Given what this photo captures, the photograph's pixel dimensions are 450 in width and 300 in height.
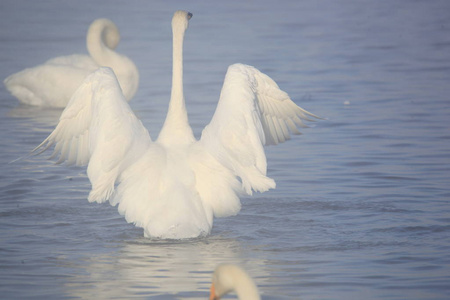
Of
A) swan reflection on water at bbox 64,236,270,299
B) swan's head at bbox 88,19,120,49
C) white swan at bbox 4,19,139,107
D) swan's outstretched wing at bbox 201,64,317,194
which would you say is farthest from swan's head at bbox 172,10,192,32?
swan's head at bbox 88,19,120,49

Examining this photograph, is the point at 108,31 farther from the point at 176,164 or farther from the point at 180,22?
the point at 176,164

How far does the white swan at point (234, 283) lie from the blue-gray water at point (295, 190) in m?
1.27

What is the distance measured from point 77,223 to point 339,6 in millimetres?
17329

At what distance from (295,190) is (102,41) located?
23.3ft

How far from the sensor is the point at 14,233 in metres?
7.91

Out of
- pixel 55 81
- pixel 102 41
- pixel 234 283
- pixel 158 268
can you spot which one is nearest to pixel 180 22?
pixel 158 268

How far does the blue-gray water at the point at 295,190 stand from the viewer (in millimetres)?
6629

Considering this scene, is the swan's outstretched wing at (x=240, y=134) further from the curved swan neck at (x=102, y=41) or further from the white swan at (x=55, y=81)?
the curved swan neck at (x=102, y=41)

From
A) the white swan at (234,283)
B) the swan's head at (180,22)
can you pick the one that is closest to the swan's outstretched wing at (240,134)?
the swan's head at (180,22)

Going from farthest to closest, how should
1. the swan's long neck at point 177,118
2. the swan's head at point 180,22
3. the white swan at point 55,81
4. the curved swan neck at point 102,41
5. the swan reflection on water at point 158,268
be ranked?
the curved swan neck at point 102,41
the white swan at point 55,81
the swan's head at point 180,22
the swan's long neck at point 177,118
the swan reflection on water at point 158,268

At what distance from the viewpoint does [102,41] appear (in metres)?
15.4

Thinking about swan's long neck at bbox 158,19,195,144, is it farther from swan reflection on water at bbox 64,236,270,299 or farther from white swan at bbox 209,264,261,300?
white swan at bbox 209,264,261,300

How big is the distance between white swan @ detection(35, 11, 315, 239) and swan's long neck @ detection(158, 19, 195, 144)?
0.22 metres

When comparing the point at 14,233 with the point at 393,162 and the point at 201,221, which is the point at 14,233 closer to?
the point at 201,221
